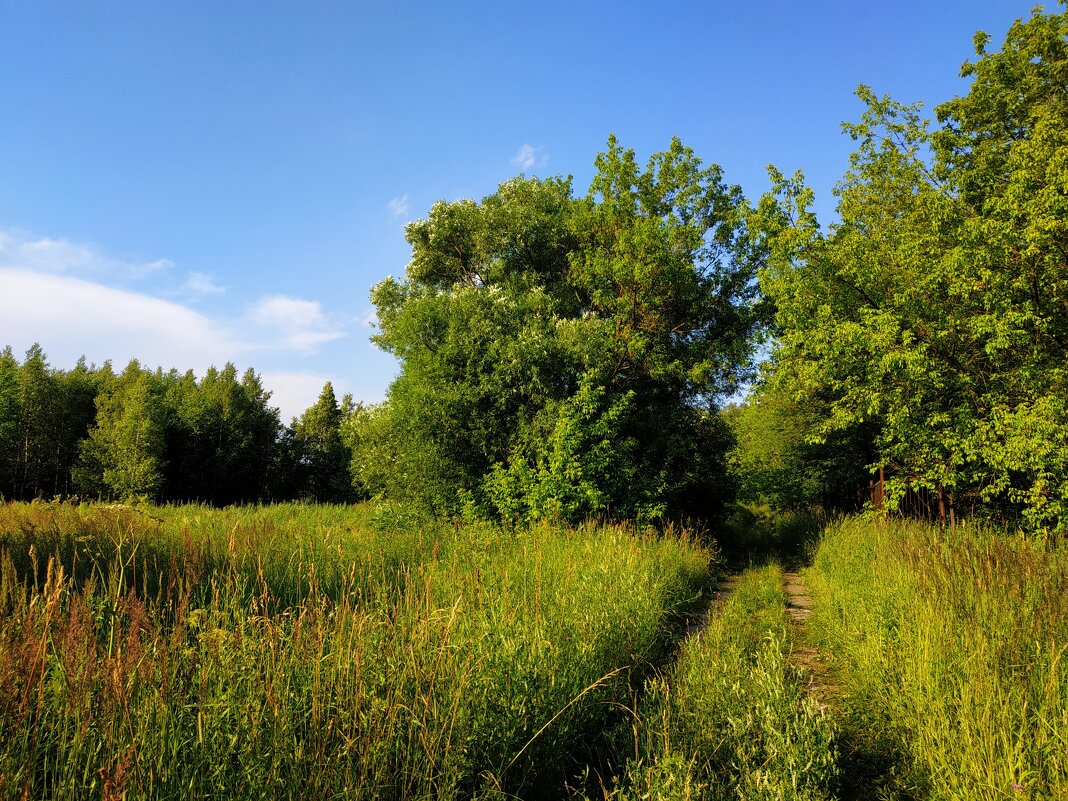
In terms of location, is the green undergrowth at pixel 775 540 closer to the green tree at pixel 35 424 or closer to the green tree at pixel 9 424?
the green tree at pixel 9 424

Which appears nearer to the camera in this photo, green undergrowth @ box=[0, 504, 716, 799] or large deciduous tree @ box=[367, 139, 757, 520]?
green undergrowth @ box=[0, 504, 716, 799]

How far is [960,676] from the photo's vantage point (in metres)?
4.07

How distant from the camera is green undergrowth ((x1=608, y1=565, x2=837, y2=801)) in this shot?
317cm

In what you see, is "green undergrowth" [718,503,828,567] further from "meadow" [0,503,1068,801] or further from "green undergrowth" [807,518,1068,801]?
"meadow" [0,503,1068,801]

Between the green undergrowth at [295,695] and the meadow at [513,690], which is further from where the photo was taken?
the meadow at [513,690]

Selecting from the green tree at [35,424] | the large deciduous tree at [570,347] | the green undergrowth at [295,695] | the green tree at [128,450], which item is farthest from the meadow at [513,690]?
the green tree at [35,424]

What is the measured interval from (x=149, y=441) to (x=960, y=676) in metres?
43.1

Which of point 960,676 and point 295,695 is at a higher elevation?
point 295,695

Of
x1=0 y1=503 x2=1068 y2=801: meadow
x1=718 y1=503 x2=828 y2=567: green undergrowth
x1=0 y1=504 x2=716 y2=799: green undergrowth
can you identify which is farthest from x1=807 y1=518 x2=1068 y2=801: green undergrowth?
x1=718 y1=503 x2=828 y2=567: green undergrowth

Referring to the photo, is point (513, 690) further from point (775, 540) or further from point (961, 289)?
point (775, 540)

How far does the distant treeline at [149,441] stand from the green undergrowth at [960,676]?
1390 inches

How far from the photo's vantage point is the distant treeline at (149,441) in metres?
36.8

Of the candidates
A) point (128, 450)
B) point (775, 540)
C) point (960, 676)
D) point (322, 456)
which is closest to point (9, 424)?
point (128, 450)

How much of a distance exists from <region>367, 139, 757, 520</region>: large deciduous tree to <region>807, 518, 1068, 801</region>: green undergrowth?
23.2 ft
